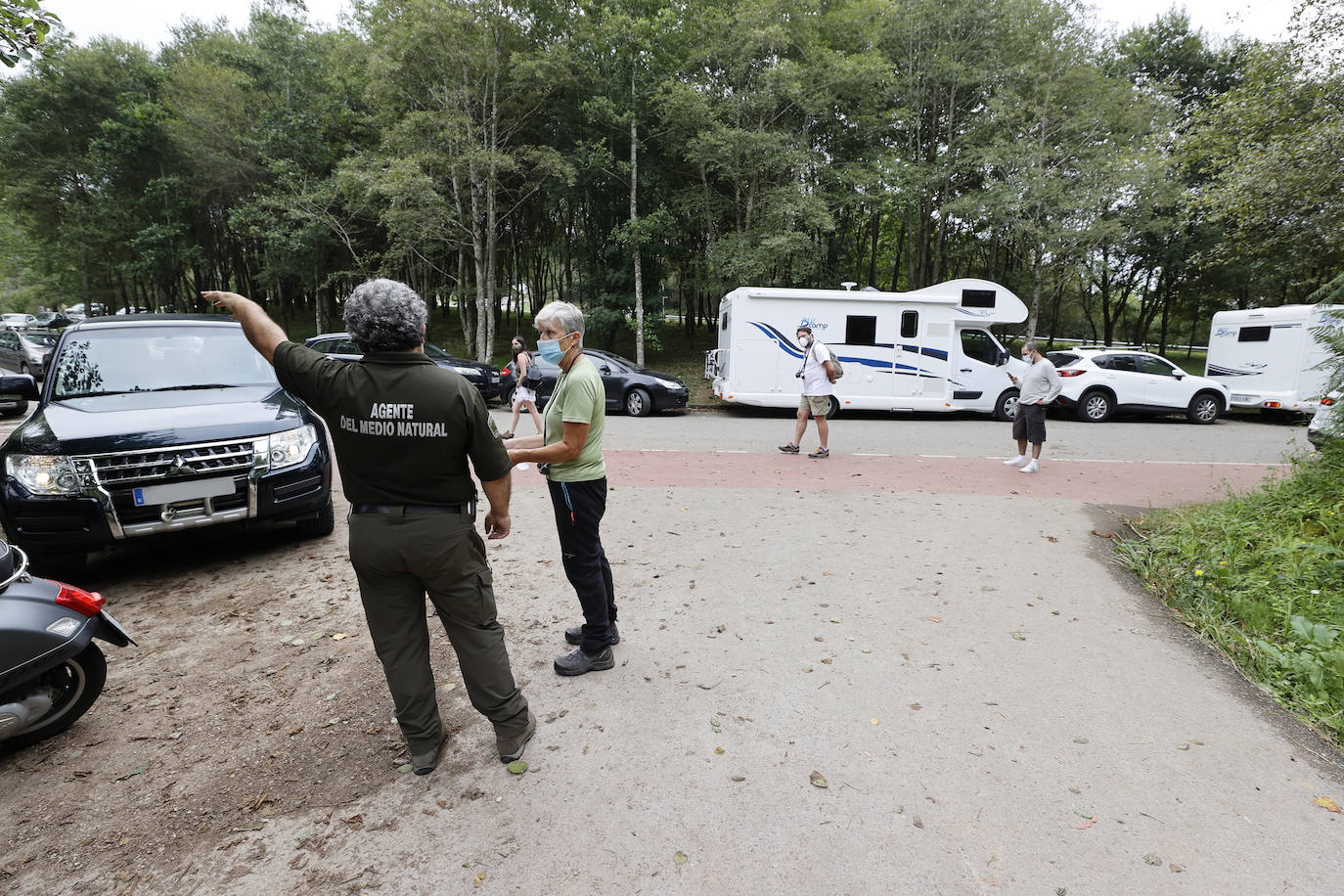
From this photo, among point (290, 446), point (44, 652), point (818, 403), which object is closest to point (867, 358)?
point (818, 403)

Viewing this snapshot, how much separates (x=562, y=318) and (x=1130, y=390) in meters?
16.0

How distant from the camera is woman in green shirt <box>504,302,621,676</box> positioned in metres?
3.37

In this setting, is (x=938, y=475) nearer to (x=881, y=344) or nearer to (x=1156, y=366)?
(x=881, y=344)

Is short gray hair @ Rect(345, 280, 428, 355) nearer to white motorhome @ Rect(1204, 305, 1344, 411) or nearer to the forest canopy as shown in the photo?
the forest canopy

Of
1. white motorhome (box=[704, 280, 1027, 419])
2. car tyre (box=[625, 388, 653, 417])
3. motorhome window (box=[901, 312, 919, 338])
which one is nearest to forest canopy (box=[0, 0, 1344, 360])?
white motorhome (box=[704, 280, 1027, 419])

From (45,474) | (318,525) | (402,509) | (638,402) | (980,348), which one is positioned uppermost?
(980,348)

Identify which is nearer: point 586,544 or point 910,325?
point 586,544

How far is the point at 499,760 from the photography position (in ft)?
9.59

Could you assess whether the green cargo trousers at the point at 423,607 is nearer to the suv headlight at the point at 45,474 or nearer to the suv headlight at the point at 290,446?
the suv headlight at the point at 290,446

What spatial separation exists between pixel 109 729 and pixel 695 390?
16897 mm

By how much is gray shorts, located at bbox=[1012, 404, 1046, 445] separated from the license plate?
891cm

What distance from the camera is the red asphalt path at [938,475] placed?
786 cm

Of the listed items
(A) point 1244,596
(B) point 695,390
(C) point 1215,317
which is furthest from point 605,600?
(C) point 1215,317

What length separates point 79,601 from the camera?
3055mm
